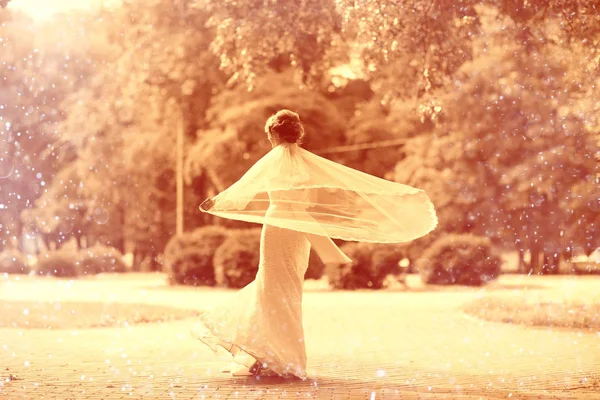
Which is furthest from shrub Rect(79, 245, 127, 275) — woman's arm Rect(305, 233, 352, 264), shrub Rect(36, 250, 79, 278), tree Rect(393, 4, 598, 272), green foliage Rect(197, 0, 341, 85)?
woman's arm Rect(305, 233, 352, 264)

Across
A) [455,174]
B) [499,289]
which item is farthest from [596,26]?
[455,174]

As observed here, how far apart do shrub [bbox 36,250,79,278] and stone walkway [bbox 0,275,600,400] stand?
1913 cm

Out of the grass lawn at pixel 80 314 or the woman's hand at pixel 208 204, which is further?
the grass lawn at pixel 80 314

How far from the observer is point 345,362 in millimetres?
9539

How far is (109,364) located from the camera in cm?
934

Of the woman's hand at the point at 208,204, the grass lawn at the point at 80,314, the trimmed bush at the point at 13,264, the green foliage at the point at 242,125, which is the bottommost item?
the trimmed bush at the point at 13,264

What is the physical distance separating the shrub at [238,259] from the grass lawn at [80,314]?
19.7 feet

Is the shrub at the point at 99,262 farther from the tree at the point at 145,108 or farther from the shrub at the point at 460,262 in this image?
the shrub at the point at 460,262

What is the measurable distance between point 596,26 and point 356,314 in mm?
6326

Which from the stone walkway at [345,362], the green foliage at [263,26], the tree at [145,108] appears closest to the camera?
the stone walkway at [345,362]

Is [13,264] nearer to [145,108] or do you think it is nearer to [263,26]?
[145,108]

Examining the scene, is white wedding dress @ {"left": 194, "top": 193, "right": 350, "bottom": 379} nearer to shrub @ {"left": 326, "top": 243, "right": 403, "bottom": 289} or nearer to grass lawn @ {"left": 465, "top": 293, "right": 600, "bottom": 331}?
grass lawn @ {"left": 465, "top": 293, "right": 600, "bottom": 331}

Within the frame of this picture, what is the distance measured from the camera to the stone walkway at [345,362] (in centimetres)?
734

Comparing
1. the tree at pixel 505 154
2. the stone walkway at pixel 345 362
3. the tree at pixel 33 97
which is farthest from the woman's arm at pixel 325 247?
the tree at pixel 33 97
